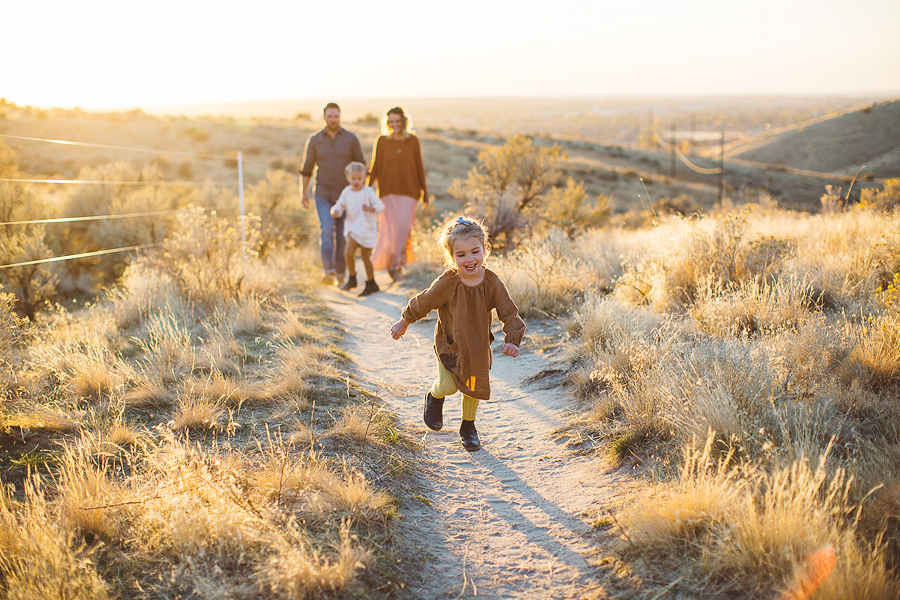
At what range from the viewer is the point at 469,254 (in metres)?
3.24

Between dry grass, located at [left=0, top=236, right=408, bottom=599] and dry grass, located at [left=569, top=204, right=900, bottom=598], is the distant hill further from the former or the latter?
dry grass, located at [left=0, top=236, right=408, bottom=599]

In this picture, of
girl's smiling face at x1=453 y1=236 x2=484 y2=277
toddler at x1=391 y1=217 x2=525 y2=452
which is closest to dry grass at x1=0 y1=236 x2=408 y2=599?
toddler at x1=391 y1=217 x2=525 y2=452

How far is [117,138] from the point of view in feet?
92.1

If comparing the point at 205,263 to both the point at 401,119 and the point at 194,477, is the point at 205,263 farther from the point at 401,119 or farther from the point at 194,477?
the point at 194,477

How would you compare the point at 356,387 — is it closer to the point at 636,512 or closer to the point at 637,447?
the point at 637,447

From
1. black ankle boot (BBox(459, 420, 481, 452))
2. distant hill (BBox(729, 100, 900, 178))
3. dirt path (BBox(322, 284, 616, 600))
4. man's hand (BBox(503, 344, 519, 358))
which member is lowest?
dirt path (BBox(322, 284, 616, 600))

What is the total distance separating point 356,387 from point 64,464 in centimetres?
194

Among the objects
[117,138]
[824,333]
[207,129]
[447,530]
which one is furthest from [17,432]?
[207,129]

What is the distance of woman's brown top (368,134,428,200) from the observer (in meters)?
8.31

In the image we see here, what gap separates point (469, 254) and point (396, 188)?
554cm

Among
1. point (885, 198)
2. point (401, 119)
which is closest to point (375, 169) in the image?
point (401, 119)

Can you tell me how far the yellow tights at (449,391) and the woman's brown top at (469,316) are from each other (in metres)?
0.10

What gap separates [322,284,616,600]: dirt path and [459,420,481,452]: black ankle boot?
47 millimetres

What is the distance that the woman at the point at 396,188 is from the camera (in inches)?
327
